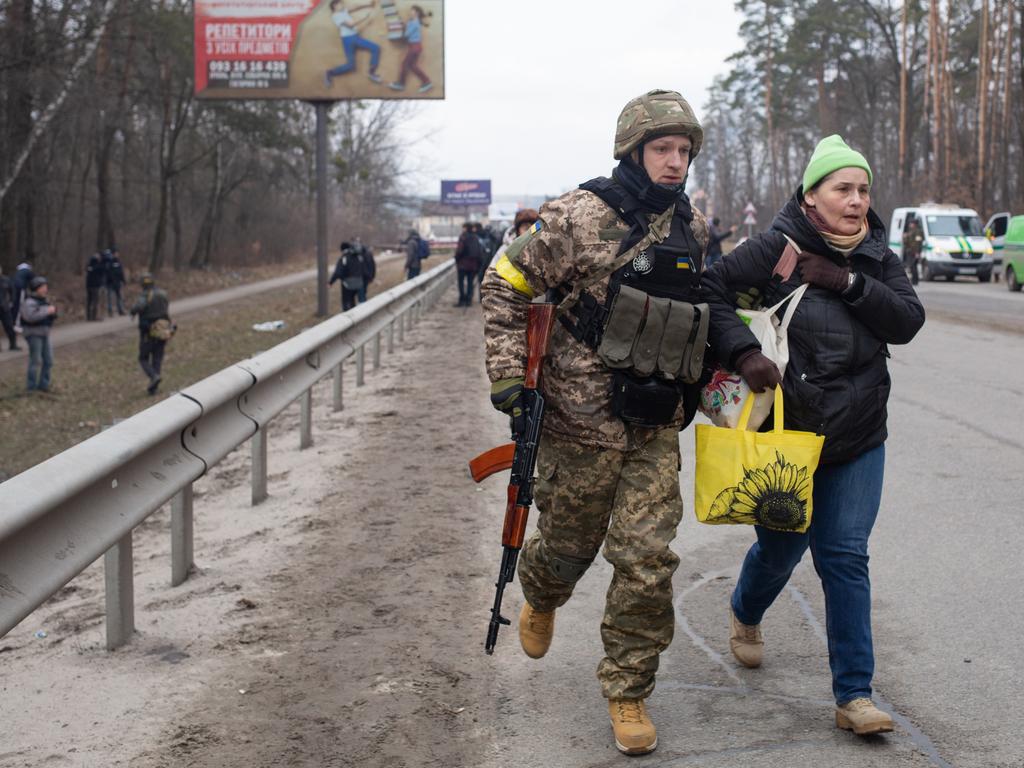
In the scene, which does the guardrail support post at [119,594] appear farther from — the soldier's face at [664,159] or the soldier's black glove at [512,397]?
the soldier's face at [664,159]

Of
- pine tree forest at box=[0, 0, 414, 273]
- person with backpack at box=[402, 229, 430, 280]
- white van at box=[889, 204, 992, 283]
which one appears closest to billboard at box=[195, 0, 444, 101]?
pine tree forest at box=[0, 0, 414, 273]

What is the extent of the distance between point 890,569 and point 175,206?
47372 millimetres

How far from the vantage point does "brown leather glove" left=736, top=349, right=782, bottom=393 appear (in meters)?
3.97

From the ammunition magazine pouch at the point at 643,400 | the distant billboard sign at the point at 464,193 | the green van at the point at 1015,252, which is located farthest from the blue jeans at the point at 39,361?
the distant billboard sign at the point at 464,193

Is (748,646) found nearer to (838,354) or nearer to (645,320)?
(838,354)

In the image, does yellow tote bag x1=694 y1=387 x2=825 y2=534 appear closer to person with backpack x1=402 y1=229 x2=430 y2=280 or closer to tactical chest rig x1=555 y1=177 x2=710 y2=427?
tactical chest rig x1=555 y1=177 x2=710 y2=427

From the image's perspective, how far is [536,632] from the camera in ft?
14.8

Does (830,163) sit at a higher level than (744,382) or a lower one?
higher

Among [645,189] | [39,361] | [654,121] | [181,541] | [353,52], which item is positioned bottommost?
[39,361]

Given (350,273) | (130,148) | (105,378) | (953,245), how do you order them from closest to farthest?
(105,378)
(350,273)
(953,245)
(130,148)

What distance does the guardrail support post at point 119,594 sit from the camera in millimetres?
4574

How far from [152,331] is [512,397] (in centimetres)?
1362

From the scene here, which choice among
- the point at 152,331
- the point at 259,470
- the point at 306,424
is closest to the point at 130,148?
the point at 152,331

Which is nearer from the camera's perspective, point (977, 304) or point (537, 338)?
point (537, 338)
